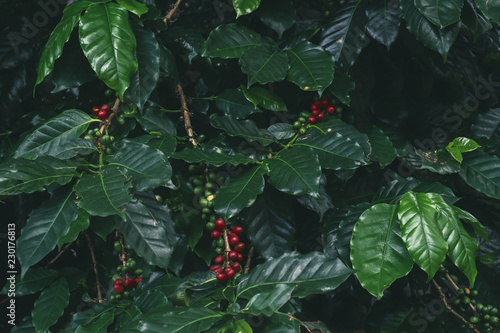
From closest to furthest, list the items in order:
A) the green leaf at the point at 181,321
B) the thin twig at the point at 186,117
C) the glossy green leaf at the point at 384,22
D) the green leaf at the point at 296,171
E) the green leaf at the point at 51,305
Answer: the green leaf at the point at 181,321 → the green leaf at the point at 296,171 → the green leaf at the point at 51,305 → the thin twig at the point at 186,117 → the glossy green leaf at the point at 384,22

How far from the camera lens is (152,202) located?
3.38 feet

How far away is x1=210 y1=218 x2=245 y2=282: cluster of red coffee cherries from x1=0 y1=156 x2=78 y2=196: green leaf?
11.5 inches

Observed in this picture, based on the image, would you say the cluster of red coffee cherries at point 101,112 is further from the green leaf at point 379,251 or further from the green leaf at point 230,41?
the green leaf at point 379,251

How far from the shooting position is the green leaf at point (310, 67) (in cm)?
111

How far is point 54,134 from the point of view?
1.08 metres

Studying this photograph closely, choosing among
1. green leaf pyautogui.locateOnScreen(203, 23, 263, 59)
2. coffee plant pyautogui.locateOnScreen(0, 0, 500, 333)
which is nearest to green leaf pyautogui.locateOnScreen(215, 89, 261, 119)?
coffee plant pyautogui.locateOnScreen(0, 0, 500, 333)

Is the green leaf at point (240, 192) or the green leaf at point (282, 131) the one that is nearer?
the green leaf at point (240, 192)

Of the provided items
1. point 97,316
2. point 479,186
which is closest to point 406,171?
point 479,186

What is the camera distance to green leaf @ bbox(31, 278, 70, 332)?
1041 mm

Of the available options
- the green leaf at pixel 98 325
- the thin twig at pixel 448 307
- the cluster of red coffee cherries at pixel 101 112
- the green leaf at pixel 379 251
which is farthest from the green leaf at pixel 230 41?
the thin twig at pixel 448 307

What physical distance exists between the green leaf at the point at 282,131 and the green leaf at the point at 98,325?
52 centimetres

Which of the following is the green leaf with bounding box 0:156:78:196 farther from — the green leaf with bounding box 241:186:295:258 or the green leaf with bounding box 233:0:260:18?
the green leaf with bounding box 233:0:260:18

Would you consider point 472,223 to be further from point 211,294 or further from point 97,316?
point 97,316

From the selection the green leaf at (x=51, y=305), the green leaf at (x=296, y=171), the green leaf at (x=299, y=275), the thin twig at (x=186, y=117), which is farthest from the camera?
the thin twig at (x=186, y=117)
